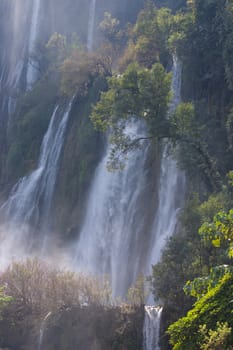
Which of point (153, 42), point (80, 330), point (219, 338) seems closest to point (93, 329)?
point (80, 330)

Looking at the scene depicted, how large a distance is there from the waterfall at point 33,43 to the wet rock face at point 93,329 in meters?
31.5

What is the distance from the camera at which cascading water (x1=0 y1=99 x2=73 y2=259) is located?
28.5 metres

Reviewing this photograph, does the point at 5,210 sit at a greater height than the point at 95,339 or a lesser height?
greater

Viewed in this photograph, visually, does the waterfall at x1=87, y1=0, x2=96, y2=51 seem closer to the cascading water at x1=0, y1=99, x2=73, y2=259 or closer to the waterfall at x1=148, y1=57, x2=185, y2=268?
the cascading water at x1=0, y1=99, x2=73, y2=259

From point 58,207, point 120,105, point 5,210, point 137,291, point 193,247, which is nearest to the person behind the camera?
point 193,247

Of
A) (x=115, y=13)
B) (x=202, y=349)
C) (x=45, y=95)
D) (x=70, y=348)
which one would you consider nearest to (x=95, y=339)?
(x=70, y=348)

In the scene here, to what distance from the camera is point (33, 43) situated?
4597cm

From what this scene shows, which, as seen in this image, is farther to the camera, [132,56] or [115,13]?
[115,13]

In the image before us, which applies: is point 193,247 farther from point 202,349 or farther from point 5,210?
point 5,210

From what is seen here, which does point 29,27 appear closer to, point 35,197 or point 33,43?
point 33,43

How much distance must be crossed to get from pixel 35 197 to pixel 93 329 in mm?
14899

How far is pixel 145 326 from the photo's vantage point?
46.7 feet

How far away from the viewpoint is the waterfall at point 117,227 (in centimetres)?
2136

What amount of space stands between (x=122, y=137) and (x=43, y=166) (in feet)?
42.9
